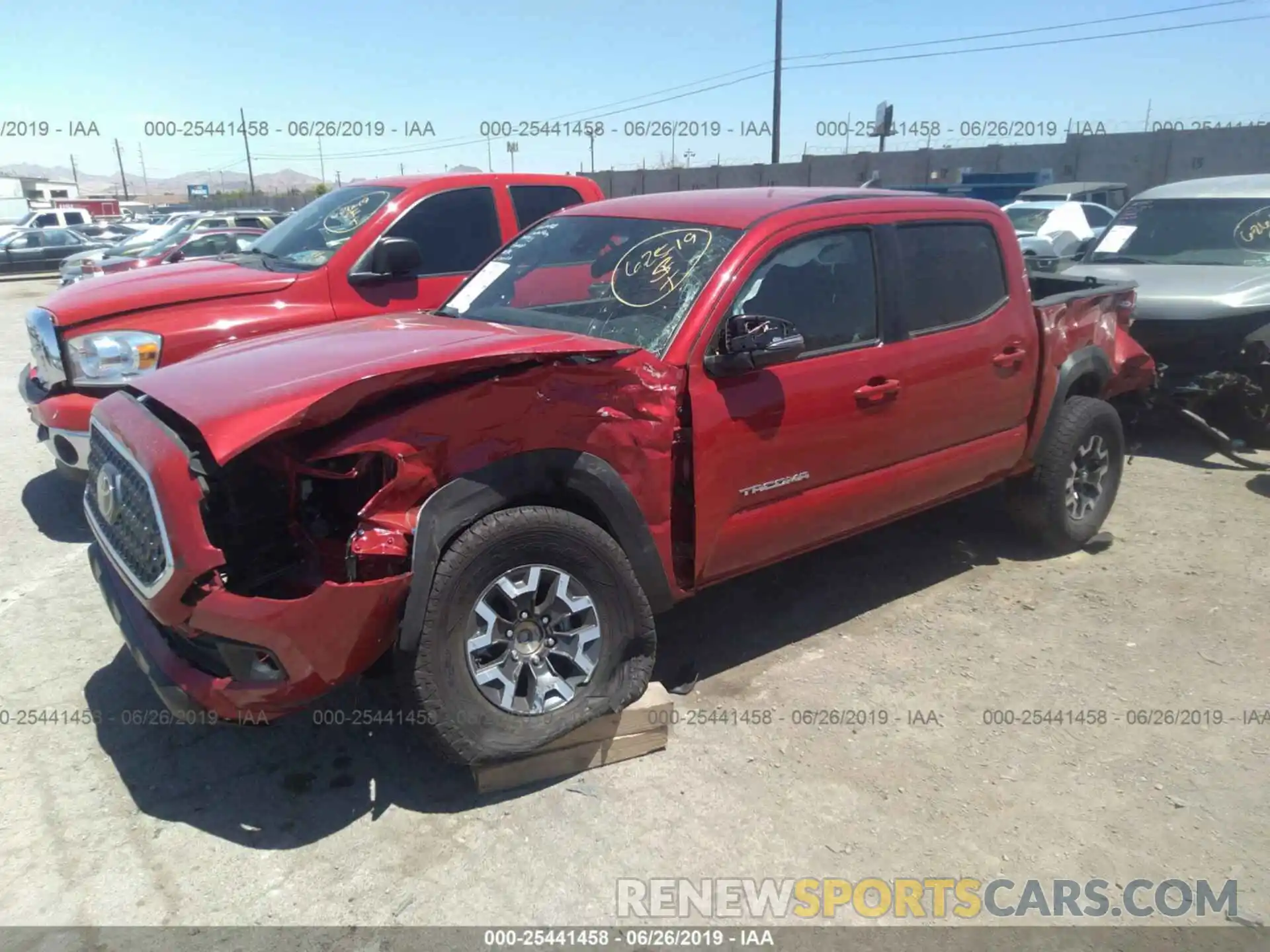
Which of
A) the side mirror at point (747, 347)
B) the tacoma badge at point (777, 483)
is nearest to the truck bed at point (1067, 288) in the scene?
the tacoma badge at point (777, 483)

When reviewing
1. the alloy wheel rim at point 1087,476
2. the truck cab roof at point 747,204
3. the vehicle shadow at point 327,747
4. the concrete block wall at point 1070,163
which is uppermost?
the concrete block wall at point 1070,163

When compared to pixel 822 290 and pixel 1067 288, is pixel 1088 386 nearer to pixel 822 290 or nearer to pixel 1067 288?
pixel 1067 288

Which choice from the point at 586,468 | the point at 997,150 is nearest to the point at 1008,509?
the point at 586,468

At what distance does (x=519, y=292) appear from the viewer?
4.18 meters

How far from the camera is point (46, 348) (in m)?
5.22

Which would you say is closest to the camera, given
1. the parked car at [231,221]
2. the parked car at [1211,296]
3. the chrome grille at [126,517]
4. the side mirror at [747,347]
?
the chrome grille at [126,517]

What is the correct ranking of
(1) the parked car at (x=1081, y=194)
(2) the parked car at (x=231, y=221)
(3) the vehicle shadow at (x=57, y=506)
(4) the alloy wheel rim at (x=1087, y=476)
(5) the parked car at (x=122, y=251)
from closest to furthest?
(4) the alloy wheel rim at (x=1087, y=476) → (3) the vehicle shadow at (x=57, y=506) → (5) the parked car at (x=122, y=251) → (1) the parked car at (x=1081, y=194) → (2) the parked car at (x=231, y=221)

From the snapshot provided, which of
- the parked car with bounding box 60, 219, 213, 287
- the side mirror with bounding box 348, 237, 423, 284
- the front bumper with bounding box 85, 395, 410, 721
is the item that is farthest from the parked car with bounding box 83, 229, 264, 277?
the front bumper with bounding box 85, 395, 410, 721

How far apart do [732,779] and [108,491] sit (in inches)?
91.9

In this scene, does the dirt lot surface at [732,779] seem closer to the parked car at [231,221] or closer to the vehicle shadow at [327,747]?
the vehicle shadow at [327,747]

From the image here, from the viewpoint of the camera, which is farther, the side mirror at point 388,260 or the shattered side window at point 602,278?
the side mirror at point 388,260

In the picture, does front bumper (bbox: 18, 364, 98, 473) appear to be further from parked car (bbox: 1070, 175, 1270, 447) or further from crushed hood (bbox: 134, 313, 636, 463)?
parked car (bbox: 1070, 175, 1270, 447)

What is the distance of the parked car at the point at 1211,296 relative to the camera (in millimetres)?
6891

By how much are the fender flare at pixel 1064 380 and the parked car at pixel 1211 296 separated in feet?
7.41
